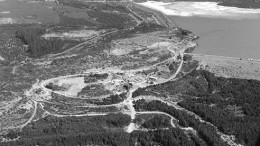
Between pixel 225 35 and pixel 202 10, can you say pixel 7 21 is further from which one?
pixel 225 35

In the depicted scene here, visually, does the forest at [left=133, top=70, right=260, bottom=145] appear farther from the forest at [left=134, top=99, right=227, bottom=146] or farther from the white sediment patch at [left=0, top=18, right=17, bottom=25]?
the white sediment patch at [left=0, top=18, right=17, bottom=25]

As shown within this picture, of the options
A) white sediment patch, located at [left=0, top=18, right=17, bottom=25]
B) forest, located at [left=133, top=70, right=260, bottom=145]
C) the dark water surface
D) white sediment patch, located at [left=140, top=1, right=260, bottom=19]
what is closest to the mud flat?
forest, located at [left=133, top=70, right=260, bottom=145]

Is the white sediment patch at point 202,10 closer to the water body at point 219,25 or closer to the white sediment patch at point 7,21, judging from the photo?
the water body at point 219,25

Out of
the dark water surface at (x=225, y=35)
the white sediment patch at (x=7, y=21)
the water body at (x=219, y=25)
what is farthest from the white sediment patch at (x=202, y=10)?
the white sediment patch at (x=7, y=21)

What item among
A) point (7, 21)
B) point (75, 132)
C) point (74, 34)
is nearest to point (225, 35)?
point (74, 34)

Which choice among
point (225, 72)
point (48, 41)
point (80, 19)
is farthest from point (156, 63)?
→ point (80, 19)

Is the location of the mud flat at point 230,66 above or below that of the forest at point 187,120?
above

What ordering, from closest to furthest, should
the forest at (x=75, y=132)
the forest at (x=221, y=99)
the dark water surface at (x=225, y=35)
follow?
the forest at (x=75, y=132) → the forest at (x=221, y=99) → the dark water surface at (x=225, y=35)
